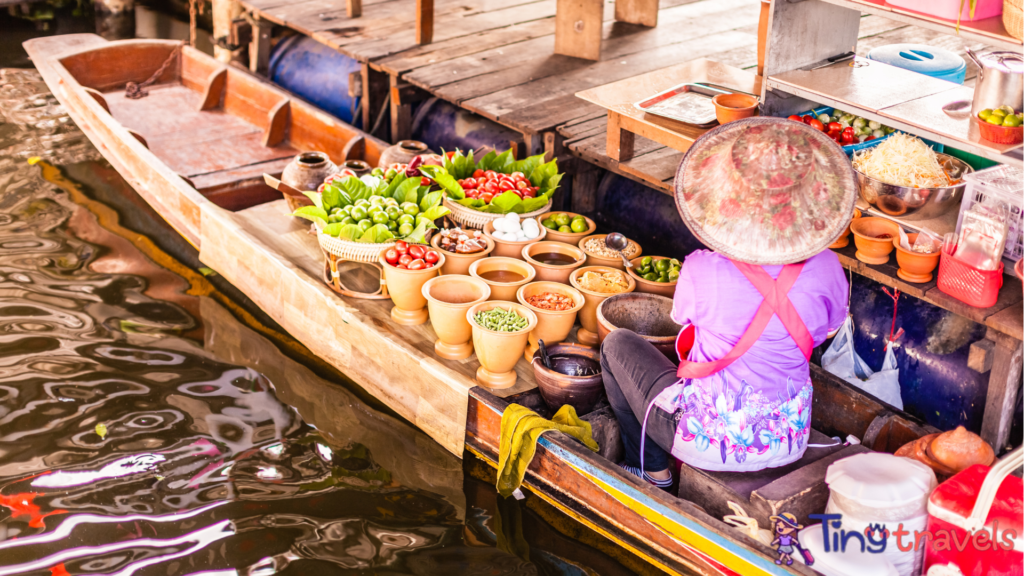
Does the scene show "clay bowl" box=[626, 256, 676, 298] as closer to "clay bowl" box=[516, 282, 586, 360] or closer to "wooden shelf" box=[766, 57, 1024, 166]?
"clay bowl" box=[516, 282, 586, 360]

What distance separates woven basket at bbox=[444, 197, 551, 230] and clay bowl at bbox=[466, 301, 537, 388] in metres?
0.76

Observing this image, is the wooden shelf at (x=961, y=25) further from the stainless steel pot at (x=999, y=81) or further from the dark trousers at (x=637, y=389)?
the dark trousers at (x=637, y=389)

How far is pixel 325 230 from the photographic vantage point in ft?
15.0

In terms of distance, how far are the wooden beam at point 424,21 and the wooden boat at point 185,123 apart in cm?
78

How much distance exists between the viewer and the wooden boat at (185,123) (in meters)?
5.81

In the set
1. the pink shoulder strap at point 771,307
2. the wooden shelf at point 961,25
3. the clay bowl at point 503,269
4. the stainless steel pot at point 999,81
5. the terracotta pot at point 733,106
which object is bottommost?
the clay bowl at point 503,269

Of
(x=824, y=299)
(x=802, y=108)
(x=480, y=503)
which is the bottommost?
(x=480, y=503)

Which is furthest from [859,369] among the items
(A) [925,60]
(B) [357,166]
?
(B) [357,166]

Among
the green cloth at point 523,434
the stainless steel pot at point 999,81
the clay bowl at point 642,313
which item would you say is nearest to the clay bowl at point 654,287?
the clay bowl at point 642,313

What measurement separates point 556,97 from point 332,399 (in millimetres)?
2145

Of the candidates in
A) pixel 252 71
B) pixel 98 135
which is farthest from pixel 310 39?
pixel 98 135

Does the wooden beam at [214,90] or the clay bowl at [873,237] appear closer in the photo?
the clay bowl at [873,237]

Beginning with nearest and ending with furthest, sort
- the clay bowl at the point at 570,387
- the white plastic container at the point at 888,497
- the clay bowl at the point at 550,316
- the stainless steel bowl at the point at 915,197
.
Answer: the white plastic container at the point at 888,497
the stainless steel bowl at the point at 915,197
the clay bowl at the point at 570,387
the clay bowl at the point at 550,316

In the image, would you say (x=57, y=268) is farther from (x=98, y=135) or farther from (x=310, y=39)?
(x=310, y=39)
